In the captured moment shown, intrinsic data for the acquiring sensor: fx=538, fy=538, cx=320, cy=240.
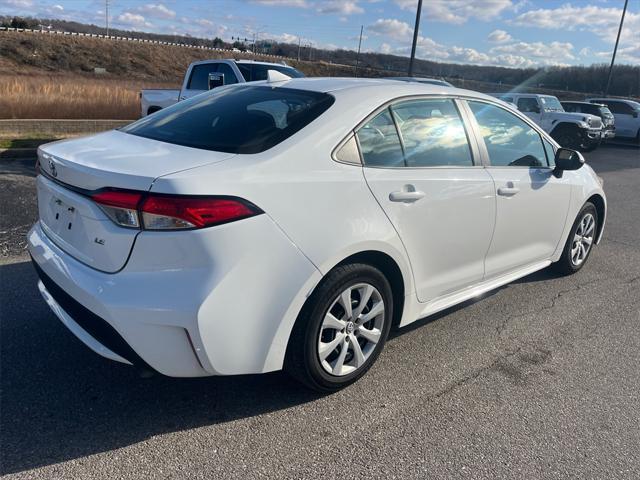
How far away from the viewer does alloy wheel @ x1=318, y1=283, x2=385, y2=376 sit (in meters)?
2.84

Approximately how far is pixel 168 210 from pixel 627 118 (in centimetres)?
2302

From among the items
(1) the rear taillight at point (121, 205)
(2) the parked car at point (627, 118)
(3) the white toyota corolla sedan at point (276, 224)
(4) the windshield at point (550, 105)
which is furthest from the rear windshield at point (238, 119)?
(2) the parked car at point (627, 118)

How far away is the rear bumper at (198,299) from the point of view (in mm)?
2301

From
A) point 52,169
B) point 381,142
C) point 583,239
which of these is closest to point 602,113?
point 583,239

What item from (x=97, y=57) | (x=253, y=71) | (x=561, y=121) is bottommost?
(x=561, y=121)

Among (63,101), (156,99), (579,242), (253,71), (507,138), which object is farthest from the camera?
(63,101)

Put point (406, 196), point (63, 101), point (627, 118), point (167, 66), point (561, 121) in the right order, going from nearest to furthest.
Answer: point (406, 196)
point (63, 101)
point (561, 121)
point (627, 118)
point (167, 66)

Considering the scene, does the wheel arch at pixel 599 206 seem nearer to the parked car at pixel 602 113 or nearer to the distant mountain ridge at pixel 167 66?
the parked car at pixel 602 113

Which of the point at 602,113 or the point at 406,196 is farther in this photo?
the point at 602,113

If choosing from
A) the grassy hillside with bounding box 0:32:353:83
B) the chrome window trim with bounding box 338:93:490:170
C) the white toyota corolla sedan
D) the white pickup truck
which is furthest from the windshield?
the grassy hillside with bounding box 0:32:353:83

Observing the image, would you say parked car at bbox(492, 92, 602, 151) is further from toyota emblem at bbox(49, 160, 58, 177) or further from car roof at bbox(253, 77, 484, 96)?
toyota emblem at bbox(49, 160, 58, 177)

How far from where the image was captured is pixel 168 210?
2287mm

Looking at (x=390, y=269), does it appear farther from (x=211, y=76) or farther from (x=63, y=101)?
(x=63, y=101)

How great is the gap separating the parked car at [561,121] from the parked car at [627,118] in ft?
14.3
